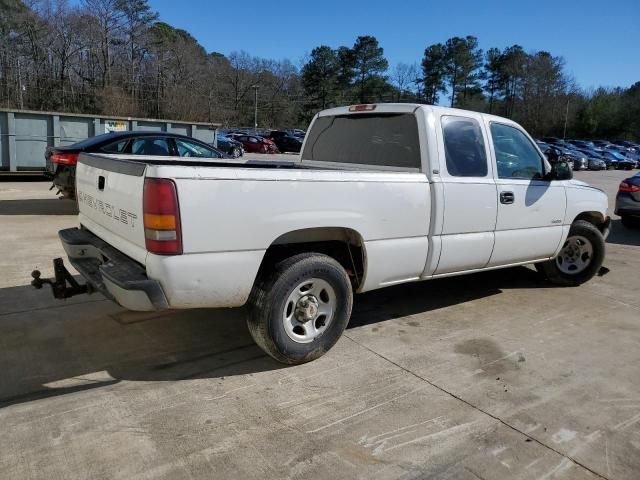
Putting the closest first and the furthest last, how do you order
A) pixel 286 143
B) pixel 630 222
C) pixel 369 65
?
1. pixel 630 222
2. pixel 286 143
3. pixel 369 65

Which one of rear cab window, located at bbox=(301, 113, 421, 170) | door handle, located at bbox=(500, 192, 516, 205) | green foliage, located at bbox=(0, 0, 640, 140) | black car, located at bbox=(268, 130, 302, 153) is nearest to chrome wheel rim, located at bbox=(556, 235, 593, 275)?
door handle, located at bbox=(500, 192, 516, 205)

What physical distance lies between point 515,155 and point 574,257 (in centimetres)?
195

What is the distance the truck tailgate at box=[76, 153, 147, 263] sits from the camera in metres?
3.28

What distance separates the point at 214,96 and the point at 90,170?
8053 cm

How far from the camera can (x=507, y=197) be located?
5.01 meters

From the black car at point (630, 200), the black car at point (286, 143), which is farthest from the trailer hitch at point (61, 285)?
the black car at point (286, 143)

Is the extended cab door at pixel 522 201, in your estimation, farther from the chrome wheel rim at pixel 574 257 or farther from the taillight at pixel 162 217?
the taillight at pixel 162 217

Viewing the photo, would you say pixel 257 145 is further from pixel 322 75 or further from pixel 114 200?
pixel 322 75

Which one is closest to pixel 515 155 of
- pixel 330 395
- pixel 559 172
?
pixel 559 172

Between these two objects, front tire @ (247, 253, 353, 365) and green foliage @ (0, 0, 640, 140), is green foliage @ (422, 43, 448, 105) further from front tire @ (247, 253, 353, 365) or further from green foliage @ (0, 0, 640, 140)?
front tire @ (247, 253, 353, 365)

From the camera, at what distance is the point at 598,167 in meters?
41.7

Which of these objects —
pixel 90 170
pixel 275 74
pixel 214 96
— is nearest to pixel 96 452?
pixel 90 170

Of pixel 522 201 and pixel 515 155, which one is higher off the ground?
pixel 515 155

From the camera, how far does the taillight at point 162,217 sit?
306 cm
